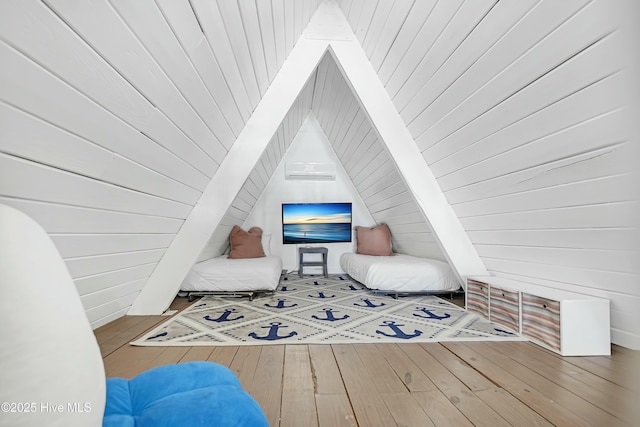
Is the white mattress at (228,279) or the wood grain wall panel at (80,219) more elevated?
the wood grain wall panel at (80,219)

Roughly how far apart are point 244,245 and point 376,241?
1.79 meters

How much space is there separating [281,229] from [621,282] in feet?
12.3

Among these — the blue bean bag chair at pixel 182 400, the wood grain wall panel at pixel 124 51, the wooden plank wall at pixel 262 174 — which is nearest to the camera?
the blue bean bag chair at pixel 182 400

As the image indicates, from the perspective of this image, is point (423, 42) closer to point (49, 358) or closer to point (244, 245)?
point (49, 358)

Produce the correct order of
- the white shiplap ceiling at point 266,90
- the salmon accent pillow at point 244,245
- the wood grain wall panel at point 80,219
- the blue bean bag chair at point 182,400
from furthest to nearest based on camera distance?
the salmon accent pillow at point 244,245 < the wood grain wall panel at point 80,219 < the white shiplap ceiling at point 266,90 < the blue bean bag chair at point 182,400

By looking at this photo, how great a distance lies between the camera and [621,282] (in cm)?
148

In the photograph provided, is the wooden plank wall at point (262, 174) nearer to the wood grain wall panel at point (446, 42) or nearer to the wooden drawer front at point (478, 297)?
the wood grain wall panel at point (446, 42)

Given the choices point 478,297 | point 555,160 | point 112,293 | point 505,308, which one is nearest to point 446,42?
point 555,160

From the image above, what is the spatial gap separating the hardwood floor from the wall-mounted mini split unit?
3.10 meters

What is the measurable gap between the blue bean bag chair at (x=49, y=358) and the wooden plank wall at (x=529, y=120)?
157cm

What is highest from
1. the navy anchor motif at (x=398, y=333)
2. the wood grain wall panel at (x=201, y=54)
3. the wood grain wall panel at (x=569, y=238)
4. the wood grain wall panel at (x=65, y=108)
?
the wood grain wall panel at (x=201, y=54)

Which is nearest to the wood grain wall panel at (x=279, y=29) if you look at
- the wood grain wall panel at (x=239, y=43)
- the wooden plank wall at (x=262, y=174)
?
the wood grain wall panel at (x=239, y=43)

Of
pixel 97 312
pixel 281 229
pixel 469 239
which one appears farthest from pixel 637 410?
pixel 281 229

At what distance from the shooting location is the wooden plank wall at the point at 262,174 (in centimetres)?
361
